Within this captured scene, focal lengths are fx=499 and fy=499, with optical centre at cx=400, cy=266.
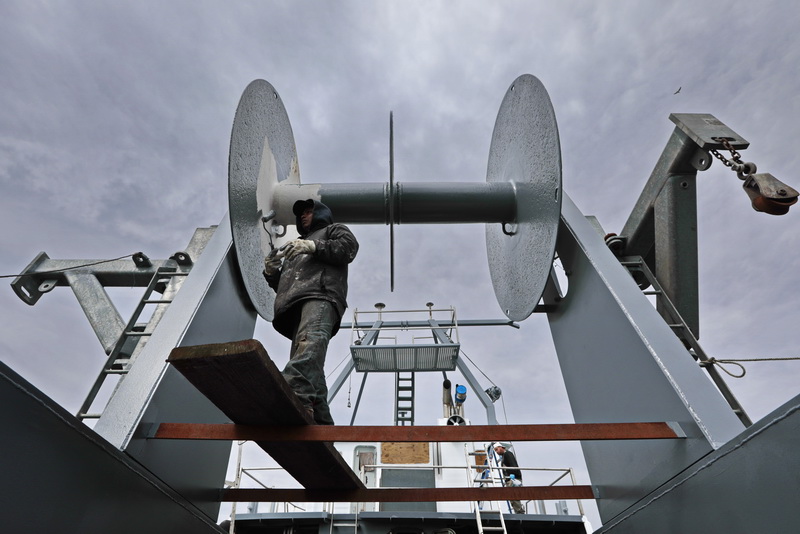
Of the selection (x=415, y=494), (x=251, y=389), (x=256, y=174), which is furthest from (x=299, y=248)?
(x=415, y=494)

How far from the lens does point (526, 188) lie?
4.71m

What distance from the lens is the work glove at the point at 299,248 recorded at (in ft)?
10.3

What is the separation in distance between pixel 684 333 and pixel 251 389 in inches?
141

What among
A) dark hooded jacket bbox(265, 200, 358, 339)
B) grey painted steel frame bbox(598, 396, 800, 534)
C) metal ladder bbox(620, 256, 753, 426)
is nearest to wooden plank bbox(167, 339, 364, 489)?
dark hooded jacket bbox(265, 200, 358, 339)

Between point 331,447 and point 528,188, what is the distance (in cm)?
298

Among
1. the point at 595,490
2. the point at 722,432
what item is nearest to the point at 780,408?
the point at 722,432

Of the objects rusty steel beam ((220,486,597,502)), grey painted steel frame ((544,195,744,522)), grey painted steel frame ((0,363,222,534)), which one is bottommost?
grey painted steel frame ((0,363,222,534))

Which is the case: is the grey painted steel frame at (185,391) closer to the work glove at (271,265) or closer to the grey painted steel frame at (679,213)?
the work glove at (271,265)

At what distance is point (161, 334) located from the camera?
3.18 meters

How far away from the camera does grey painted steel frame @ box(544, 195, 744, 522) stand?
8.86ft

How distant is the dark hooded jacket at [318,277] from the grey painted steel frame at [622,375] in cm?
190

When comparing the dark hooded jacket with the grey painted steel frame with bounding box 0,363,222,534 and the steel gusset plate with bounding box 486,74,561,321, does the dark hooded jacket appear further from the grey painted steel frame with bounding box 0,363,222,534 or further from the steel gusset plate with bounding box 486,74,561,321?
the steel gusset plate with bounding box 486,74,561,321

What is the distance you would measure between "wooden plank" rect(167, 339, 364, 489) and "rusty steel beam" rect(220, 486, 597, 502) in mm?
640

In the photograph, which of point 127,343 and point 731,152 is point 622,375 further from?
point 127,343
